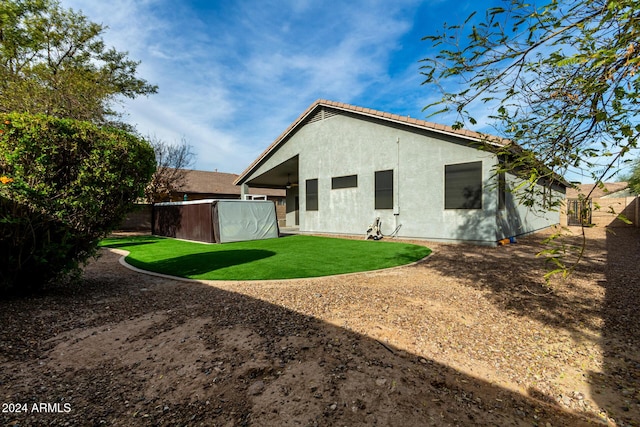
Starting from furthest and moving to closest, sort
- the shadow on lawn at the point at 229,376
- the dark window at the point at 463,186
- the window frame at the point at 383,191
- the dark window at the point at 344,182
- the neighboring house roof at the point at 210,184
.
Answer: the neighboring house roof at the point at 210,184 → the dark window at the point at 344,182 → the window frame at the point at 383,191 → the dark window at the point at 463,186 → the shadow on lawn at the point at 229,376

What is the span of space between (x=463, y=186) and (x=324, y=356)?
34.2 feet

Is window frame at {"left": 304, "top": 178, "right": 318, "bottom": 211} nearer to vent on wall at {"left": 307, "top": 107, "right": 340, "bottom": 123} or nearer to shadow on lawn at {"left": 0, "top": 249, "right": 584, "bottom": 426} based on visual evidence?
vent on wall at {"left": 307, "top": 107, "right": 340, "bottom": 123}

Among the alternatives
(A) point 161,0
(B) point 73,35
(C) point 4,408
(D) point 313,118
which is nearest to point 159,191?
(B) point 73,35

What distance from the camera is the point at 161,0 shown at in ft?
29.7

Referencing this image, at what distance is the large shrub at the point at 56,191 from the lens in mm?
4359

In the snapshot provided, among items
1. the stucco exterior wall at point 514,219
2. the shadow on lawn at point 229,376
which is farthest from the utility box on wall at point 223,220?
the stucco exterior wall at point 514,219

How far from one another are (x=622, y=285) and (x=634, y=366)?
4.01 m

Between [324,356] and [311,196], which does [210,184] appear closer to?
[311,196]

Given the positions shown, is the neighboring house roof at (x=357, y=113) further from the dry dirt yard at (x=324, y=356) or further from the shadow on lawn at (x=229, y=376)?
the shadow on lawn at (x=229, y=376)

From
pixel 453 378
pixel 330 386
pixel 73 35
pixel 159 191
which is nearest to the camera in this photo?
pixel 330 386

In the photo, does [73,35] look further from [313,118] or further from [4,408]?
[4,408]

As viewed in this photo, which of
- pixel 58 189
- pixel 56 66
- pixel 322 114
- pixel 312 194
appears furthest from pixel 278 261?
pixel 56 66

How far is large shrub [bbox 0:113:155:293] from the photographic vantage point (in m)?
4.36

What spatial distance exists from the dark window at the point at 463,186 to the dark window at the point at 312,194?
7.39 metres
